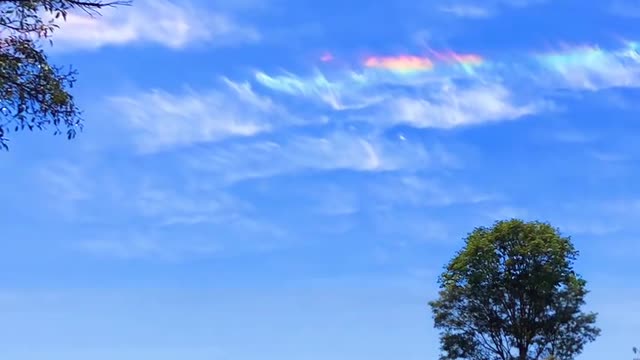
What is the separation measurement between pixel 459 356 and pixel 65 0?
192 feet

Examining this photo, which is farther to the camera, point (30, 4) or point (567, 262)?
point (567, 262)

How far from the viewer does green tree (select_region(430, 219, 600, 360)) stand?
74062 mm

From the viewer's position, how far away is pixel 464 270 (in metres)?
75.8

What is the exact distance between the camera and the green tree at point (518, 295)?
74.1 metres

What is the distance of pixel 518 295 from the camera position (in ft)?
243

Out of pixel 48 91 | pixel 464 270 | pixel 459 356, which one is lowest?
pixel 48 91

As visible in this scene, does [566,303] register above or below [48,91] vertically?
above

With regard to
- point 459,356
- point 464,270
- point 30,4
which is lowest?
point 30,4

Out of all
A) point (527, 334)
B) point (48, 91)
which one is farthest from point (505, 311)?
point (48, 91)

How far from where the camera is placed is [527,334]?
2918 inches

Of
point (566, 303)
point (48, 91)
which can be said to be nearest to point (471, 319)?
point (566, 303)

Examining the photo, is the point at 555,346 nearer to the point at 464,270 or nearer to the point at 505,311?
the point at 505,311

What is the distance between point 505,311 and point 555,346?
5061 mm

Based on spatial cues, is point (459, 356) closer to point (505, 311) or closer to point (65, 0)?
point (505, 311)
